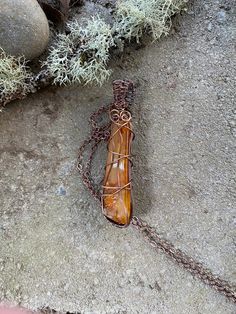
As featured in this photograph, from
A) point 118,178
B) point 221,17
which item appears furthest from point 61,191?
point 221,17

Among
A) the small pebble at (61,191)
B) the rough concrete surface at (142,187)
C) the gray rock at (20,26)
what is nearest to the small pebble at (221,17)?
the rough concrete surface at (142,187)

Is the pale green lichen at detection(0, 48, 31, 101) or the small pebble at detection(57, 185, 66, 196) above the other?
the pale green lichen at detection(0, 48, 31, 101)

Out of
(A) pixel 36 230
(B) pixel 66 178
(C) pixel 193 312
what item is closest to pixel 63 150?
(B) pixel 66 178

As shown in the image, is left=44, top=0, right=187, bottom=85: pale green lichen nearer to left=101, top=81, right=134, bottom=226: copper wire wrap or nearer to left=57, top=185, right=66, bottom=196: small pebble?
left=101, top=81, right=134, bottom=226: copper wire wrap

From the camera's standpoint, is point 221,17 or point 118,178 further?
point 221,17

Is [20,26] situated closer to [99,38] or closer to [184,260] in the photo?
[99,38]

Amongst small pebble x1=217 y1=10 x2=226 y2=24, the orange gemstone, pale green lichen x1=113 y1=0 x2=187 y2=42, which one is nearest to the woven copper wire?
the orange gemstone

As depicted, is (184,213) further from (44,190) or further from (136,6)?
(136,6)
